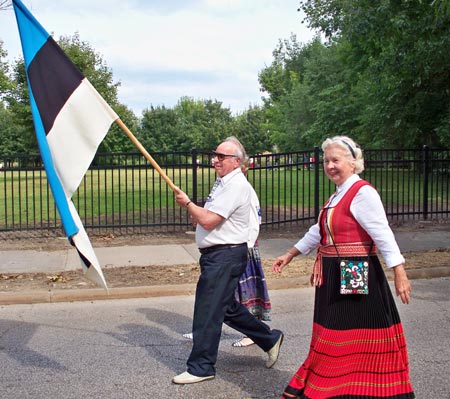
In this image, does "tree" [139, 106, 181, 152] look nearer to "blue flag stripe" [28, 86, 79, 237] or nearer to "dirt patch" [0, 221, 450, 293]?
"dirt patch" [0, 221, 450, 293]

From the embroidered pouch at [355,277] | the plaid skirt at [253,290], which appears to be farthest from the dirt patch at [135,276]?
the embroidered pouch at [355,277]

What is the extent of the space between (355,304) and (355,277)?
0.58 ft

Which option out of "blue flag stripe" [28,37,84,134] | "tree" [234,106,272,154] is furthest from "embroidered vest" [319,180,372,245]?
"tree" [234,106,272,154]

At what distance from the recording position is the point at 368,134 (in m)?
34.5

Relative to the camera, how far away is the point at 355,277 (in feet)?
11.5

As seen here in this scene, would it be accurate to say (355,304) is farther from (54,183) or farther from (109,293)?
(109,293)

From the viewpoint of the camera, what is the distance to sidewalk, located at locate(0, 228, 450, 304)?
7.15 m

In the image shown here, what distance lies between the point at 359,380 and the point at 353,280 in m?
0.58

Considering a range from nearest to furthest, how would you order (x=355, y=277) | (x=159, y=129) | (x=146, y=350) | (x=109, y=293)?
(x=355, y=277)
(x=146, y=350)
(x=109, y=293)
(x=159, y=129)

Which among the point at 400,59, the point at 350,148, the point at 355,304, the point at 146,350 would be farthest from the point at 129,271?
the point at 400,59

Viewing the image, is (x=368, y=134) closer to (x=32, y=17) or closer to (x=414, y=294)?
(x=414, y=294)

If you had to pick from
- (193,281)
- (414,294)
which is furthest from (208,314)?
(414,294)

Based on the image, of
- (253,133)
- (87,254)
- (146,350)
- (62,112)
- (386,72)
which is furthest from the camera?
(253,133)

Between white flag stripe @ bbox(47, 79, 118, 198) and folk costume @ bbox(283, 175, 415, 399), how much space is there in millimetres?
1870
